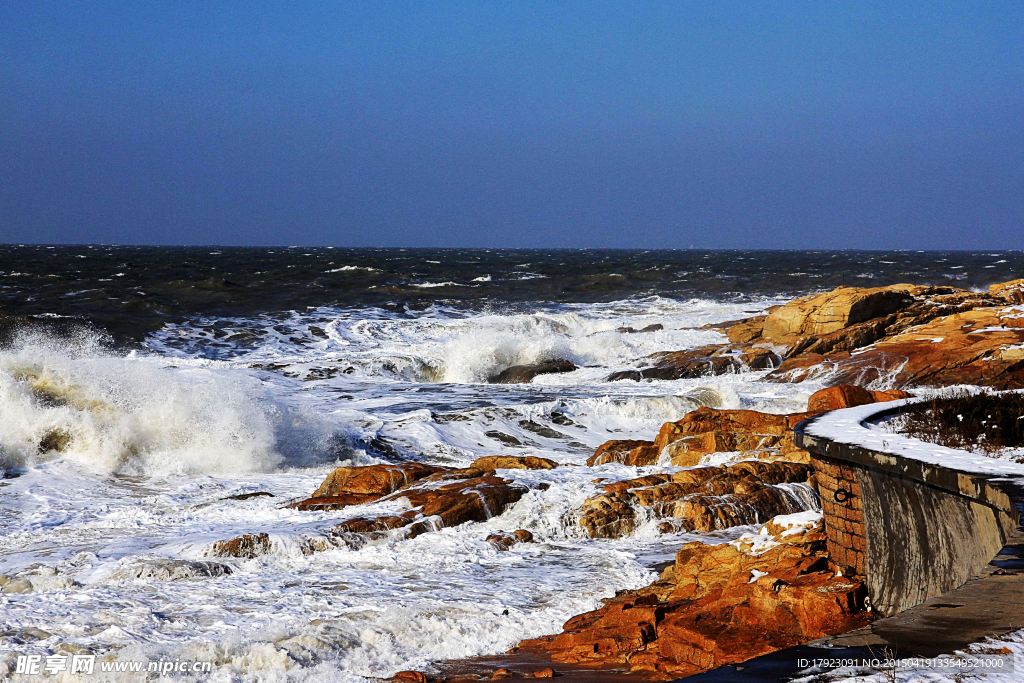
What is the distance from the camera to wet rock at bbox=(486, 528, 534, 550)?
26.5ft

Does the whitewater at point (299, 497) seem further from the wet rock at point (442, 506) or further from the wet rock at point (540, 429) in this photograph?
the wet rock at point (442, 506)

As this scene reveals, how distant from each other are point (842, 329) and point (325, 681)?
16.8m

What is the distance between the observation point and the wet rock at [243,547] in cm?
763

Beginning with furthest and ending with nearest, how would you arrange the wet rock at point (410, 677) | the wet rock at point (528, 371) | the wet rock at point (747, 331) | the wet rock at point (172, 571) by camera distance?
the wet rock at point (747, 331)
the wet rock at point (528, 371)
the wet rock at point (172, 571)
the wet rock at point (410, 677)

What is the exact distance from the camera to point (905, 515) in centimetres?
517

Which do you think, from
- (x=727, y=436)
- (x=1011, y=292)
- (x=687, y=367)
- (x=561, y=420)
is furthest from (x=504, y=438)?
(x=1011, y=292)

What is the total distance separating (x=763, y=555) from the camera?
6371 millimetres

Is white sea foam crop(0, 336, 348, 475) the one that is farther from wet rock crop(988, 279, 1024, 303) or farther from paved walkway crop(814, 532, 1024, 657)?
wet rock crop(988, 279, 1024, 303)

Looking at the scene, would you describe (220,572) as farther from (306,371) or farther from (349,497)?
(306,371)

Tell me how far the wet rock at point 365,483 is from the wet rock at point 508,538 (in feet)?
5.74

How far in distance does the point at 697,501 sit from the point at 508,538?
1.99 m

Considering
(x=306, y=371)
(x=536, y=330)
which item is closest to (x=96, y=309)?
(x=306, y=371)

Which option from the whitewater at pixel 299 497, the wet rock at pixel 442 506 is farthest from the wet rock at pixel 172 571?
the wet rock at pixel 442 506

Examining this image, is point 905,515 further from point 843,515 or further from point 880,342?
point 880,342
